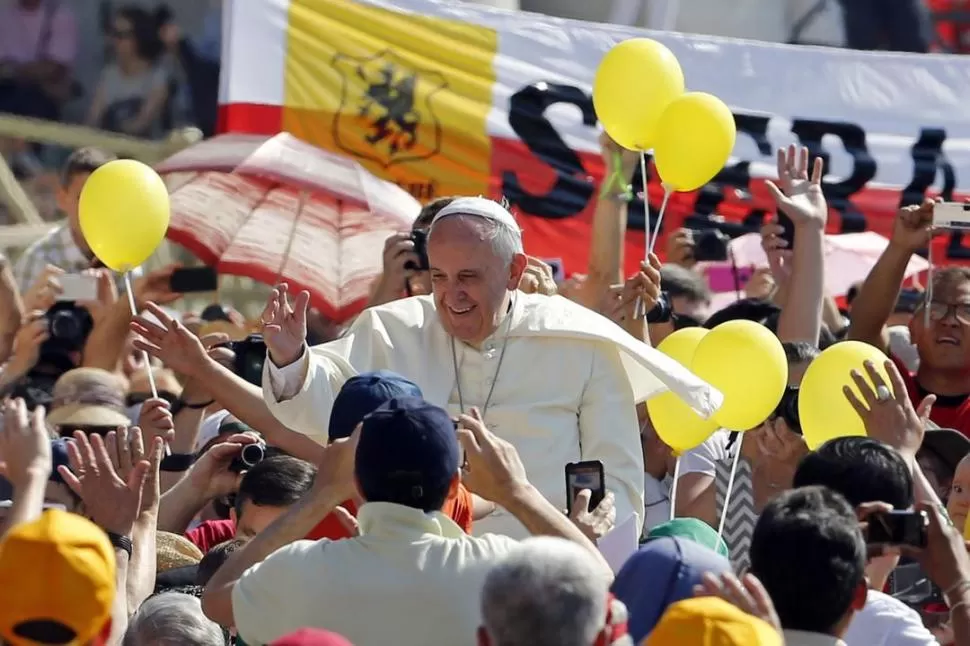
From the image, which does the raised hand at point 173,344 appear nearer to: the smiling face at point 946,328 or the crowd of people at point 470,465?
the crowd of people at point 470,465

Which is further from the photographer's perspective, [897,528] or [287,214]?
[287,214]

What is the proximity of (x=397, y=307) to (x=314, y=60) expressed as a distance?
13.8 feet

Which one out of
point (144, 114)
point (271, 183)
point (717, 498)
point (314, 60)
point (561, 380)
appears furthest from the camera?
point (144, 114)

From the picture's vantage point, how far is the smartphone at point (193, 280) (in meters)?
8.23

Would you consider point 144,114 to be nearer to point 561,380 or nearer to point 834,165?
point 834,165

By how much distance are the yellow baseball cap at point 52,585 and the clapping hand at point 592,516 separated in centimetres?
135

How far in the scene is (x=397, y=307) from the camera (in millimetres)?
5715

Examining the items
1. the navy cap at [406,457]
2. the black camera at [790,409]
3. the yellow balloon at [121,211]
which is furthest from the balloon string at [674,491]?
the navy cap at [406,457]

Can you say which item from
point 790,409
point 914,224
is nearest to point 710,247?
point 914,224

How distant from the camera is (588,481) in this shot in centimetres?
498

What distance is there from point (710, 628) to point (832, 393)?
8.01 feet

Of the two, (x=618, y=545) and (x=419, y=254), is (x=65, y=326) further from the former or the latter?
(x=618, y=545)

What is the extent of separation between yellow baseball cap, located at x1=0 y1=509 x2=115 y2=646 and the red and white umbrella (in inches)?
182

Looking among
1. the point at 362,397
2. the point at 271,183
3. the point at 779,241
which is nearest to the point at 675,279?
the point at 779,241
